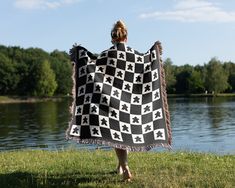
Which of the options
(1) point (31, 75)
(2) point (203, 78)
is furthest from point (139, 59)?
(2) point (203, 78)

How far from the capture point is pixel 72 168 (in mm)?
10445

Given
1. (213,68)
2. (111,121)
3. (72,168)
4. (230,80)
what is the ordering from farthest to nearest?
(230,80) < (213,68) < (72,168) < (111,121)

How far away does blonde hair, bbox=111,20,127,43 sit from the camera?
903cm

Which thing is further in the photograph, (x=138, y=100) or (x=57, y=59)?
(x=57, y=59)

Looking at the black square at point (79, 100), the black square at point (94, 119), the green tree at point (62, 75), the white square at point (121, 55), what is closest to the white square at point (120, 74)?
the white square at point (121, 55)

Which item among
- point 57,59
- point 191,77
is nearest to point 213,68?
point 191,77

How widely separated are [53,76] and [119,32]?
129 m

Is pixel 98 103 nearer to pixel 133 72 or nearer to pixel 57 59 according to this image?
pixel 133 72

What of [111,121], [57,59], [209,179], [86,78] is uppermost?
[57,59]

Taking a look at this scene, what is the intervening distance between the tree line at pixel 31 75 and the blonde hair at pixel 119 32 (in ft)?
399

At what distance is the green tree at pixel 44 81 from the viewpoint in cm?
13350

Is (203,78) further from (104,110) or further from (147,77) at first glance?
(104,110)

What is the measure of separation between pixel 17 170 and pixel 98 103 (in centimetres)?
300

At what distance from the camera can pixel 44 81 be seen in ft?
437
